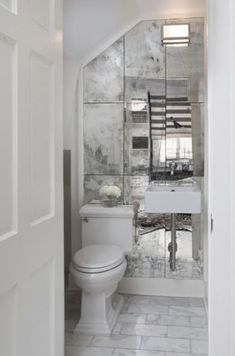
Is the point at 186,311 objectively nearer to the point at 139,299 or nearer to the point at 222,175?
the point at 139,299

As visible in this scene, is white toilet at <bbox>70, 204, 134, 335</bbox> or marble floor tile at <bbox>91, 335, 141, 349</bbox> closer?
marble floor tile at <bbox>91, 335, 141, 349</bbox>

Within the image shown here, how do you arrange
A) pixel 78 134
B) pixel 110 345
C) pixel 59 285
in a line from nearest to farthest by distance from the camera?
1. pixel 59 285
2. pixel 110 345
3. pixel 78 134

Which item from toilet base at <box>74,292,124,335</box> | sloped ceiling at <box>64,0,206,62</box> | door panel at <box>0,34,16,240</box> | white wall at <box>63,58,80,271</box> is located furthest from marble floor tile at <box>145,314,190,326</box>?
sloped ceiling at <box>64,0,206,62</box>

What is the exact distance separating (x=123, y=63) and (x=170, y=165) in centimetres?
98

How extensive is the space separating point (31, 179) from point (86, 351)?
1376 millimetres

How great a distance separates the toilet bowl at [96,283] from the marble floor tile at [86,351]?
0.20m

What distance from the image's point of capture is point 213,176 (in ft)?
5.20

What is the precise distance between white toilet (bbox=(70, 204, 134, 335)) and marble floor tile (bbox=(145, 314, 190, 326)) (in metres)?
0.26

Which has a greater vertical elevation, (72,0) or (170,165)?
(72,0)

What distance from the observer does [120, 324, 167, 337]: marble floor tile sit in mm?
2623

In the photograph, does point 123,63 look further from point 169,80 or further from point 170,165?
point 170,165

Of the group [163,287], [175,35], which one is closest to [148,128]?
[175,35]

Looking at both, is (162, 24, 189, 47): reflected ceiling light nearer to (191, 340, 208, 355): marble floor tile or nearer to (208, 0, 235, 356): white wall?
(208, 0, 235, 356): white wall

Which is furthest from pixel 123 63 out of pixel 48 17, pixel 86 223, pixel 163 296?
pixel 163 296
